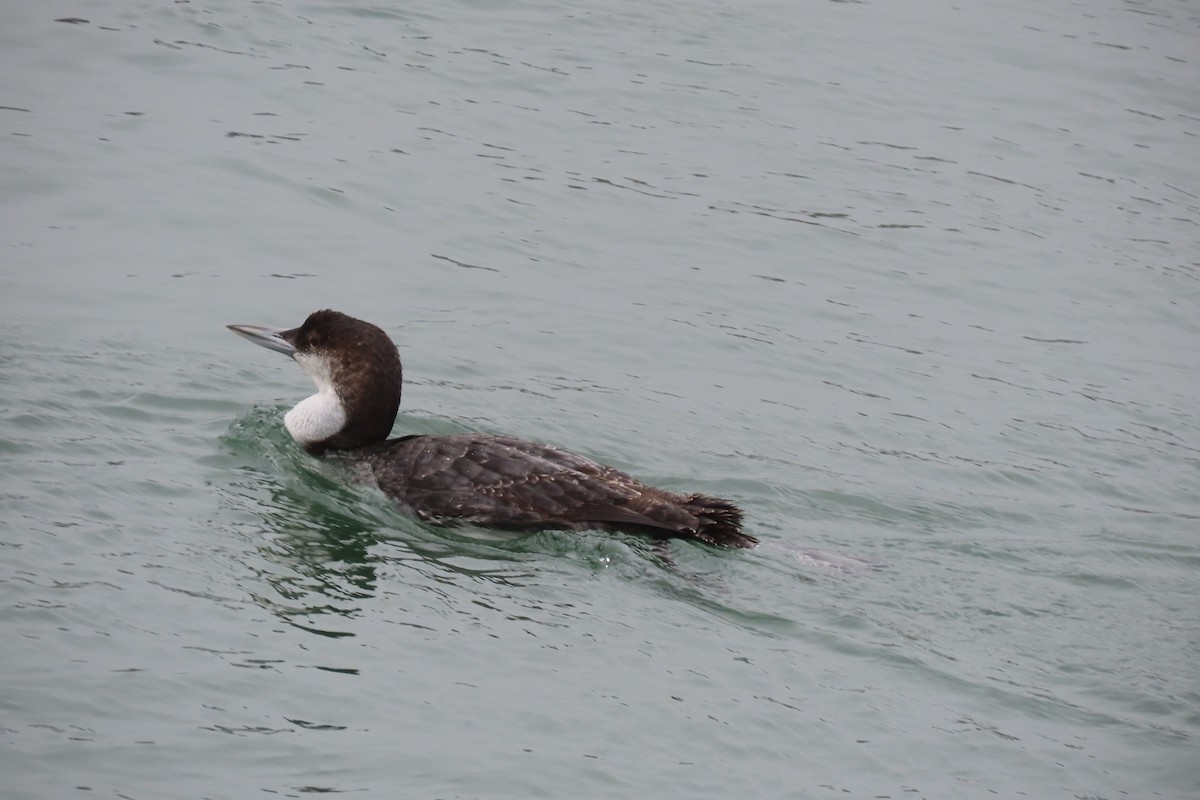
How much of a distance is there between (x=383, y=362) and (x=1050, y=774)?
4.23 metres

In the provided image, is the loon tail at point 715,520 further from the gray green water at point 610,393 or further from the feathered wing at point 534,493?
the gray green water at point 610,393

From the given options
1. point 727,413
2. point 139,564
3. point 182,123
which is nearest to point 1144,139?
point 727,413

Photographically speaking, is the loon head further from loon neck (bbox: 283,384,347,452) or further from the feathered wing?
the feathered wing

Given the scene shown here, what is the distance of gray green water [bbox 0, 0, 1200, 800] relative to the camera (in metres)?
6.23

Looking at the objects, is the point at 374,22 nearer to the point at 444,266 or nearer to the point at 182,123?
the point at 182,123

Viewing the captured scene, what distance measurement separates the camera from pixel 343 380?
346 inches

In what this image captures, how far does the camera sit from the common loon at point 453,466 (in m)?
7.98

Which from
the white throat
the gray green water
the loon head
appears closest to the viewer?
the gray green water

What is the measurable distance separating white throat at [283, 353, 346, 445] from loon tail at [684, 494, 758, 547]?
2168 mm

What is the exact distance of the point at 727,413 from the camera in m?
10.2

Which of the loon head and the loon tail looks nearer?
the loon tail

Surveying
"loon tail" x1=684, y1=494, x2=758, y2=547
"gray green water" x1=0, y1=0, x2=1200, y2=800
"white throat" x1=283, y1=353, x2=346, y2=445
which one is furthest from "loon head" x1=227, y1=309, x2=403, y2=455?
"loon tail" x1=684, y1=494, x2=758, y2=547

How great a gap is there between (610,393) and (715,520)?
2384mm

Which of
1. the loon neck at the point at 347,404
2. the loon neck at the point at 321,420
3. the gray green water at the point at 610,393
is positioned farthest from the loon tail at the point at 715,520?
the loon neck at the point at 321,420
